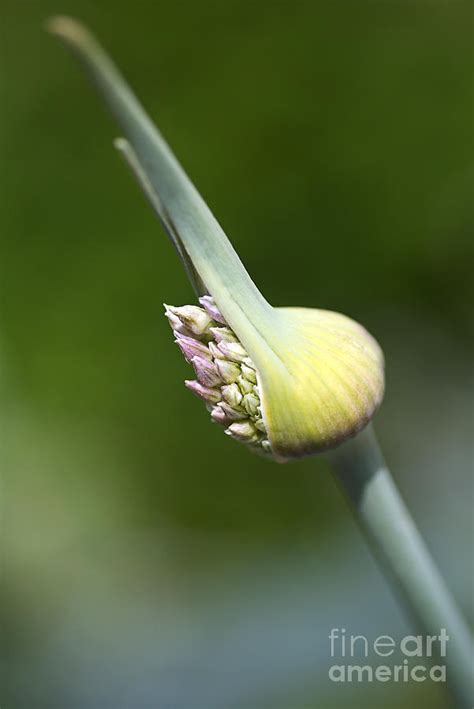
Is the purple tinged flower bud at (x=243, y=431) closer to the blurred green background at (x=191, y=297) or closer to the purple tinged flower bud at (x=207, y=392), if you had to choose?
the purple tinged flower bud at (x=207, y=392)

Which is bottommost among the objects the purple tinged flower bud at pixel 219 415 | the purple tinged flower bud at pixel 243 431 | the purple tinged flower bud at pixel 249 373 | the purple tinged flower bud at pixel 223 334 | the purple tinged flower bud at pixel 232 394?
the purple tinged flower bud at pixel 243 431

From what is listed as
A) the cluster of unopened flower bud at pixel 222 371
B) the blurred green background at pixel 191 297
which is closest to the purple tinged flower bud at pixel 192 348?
the cluster of unopened flower bud at pixel 222 371

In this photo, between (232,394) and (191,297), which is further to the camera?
(191,297)

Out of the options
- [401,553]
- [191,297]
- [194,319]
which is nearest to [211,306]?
[194,319]

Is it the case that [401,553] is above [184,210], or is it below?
below

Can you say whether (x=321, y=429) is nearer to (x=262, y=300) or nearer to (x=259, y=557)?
(x=262, y=300)

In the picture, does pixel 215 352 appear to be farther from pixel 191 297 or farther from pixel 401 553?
pixel 191 297

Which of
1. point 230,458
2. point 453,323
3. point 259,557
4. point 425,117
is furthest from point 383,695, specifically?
point 425,117

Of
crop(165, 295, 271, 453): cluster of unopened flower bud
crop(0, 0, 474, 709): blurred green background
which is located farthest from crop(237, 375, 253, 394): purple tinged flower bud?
crop(0, 0, 474, 709): blurred green background
